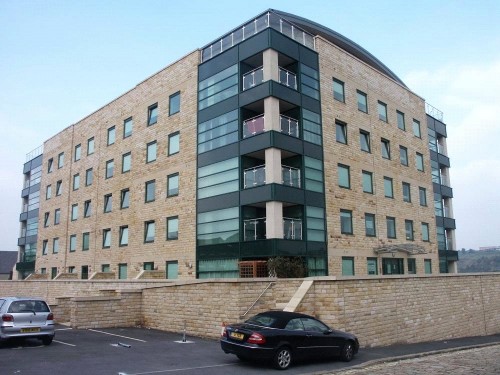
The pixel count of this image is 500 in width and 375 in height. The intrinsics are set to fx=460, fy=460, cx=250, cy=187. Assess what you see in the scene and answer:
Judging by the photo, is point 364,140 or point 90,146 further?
point 90,146

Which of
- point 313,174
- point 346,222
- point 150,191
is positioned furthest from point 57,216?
point 346,222

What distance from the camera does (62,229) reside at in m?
42.0

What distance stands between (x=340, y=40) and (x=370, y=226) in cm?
1324

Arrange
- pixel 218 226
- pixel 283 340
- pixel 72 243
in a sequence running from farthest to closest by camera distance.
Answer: pixel 72 243 → pixel 218 226 → pixel 283 340

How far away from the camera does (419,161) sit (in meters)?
36.7

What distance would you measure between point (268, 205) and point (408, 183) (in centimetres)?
1548

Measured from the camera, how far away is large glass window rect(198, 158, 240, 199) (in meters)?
25.7

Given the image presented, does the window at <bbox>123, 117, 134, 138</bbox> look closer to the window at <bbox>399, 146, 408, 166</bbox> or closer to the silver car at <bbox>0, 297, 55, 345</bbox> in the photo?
the window at <bbox>399, 146, 408, 166</bbox>

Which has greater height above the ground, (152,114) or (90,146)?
(152,114)

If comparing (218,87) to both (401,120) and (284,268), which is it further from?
(401,120)

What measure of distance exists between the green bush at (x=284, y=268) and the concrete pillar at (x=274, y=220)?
1356 mm

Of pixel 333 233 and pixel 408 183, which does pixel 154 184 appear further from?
pixel 408 183

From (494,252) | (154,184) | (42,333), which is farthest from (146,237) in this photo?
(494,252)

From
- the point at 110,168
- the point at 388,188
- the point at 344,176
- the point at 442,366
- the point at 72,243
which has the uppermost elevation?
the point at 110,168
